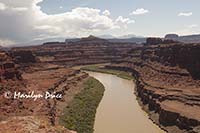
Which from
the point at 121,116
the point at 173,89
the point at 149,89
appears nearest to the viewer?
the point at 121,116

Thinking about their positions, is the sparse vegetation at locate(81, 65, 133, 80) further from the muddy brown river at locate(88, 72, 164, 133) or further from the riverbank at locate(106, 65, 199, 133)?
the riverbank at locate(106, 65, 199, 133)

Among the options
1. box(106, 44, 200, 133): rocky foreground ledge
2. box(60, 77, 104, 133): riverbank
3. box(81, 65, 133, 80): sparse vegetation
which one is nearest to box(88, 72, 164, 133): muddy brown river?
box(60, 77, 104, 133): riverbank

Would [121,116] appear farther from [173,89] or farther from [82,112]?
[173,89]

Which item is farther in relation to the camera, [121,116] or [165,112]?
[121,116]

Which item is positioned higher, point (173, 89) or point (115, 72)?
point (173, 89)

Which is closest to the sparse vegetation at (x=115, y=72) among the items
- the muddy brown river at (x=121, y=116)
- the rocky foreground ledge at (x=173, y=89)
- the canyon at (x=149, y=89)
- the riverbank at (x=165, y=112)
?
the canyon at (x=149, y=89)

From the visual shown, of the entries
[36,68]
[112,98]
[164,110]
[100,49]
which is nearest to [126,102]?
[112,98]

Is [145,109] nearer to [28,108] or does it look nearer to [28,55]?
[28,108]

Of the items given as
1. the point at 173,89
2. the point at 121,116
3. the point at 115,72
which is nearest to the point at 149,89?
the point at 173,89

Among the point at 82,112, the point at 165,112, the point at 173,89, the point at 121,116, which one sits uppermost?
the point at 173,89
